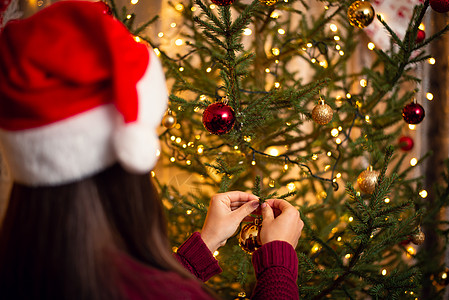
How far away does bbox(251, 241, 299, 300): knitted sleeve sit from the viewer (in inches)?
30.9

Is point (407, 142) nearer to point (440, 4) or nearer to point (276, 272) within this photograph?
point (440, 4)

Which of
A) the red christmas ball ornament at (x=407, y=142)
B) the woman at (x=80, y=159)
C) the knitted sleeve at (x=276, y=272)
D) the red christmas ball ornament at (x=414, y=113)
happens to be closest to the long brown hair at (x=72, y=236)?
the woman at (x=80, y=159)

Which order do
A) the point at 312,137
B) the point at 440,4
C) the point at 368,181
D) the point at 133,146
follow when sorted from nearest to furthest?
the point at 133,146 → the point at 440,4 → the point at 368,181 → the point at 312,137

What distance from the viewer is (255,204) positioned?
0.98m

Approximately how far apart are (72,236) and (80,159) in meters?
0.13

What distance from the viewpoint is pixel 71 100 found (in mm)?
579

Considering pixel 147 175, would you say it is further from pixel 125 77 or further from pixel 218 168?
pixel 218 168

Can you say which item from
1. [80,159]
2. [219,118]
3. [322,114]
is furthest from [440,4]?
[80,159]

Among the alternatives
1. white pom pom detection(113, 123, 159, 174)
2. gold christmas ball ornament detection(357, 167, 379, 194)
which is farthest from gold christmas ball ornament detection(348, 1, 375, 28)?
white pom pom detection(113, 123, 159, 174)

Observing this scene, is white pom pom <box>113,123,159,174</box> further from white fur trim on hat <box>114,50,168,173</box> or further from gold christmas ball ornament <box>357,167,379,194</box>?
gold christmas ball ornament <box>357,167,379,194</box>

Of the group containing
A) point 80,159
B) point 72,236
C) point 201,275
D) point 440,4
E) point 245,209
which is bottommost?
point 201,275

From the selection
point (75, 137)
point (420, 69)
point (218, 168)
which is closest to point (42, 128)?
point (75, 137)

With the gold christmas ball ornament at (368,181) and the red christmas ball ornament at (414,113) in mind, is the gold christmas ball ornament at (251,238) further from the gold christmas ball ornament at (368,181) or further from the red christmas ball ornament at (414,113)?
the red christmas ball ornament at (414,113)

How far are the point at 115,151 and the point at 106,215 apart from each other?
0.40ft
